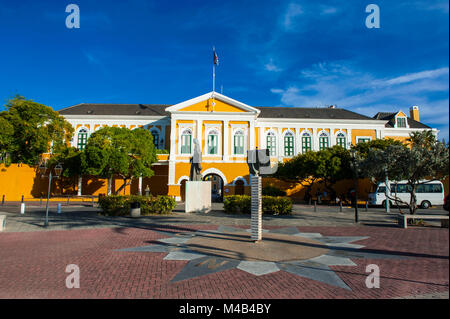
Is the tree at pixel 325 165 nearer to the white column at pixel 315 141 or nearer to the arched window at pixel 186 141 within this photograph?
the white column at pixel 315 141

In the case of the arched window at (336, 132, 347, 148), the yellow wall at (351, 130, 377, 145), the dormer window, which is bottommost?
the arched window at (336, 132, 347, 148)

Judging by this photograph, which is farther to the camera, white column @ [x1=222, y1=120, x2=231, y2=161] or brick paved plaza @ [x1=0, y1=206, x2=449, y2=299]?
white column @ [x1=222, y1=120, x2=231, y2=161]

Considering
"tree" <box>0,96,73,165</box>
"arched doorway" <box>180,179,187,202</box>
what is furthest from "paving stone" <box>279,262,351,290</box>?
"tree" <box>0,96,73,165</box>

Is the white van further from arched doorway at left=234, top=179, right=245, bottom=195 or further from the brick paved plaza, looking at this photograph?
the brick paved plaza

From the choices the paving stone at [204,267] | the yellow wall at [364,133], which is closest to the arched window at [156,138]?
the yellow wall at [364,133]

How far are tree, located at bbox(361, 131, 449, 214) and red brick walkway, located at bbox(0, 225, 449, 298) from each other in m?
4.52

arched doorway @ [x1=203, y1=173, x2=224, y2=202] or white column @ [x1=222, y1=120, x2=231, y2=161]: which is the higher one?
white column @ [x1=222, y1=120, x2=231, y2=161]

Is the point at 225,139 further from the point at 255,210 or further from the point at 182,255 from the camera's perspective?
the point at 182,255

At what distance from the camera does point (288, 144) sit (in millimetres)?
34562

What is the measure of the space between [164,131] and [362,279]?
32.4 m

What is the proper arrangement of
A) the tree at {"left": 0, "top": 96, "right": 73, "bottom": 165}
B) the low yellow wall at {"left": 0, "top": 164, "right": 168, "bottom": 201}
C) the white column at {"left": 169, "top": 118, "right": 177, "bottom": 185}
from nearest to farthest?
the tree at {"left": 0, "top": 96, "right": 73, "bottom": 165} < the white column at {"left": 169, "top": 118, "right": 177, "bottom": 185} < the low yellow wall at {"left": 0, "top": 164, "right": 168, "bottom": 201}

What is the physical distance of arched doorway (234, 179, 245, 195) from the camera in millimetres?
31431

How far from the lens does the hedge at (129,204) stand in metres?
16.3
